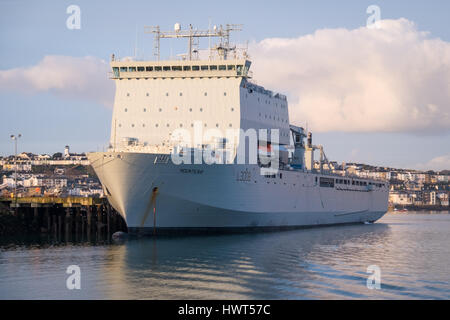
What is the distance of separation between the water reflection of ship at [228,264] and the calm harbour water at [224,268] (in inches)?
1.3

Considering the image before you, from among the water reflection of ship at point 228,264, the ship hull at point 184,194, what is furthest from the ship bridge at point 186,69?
the water reflection of ship at point 228,264

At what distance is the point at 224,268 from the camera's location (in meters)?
23.1

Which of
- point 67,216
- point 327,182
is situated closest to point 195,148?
point 67,216

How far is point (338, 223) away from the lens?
51.4 m

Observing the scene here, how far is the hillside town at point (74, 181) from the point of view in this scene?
88.0m

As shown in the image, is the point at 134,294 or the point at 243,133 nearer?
the point at 134,294

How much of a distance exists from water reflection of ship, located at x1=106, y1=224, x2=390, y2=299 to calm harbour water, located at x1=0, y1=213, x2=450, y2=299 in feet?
0.11

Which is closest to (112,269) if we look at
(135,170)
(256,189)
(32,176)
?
(135,170)

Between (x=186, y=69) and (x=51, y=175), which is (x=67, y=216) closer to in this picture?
(x=186, y=69)

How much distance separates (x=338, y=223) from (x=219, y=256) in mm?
27008

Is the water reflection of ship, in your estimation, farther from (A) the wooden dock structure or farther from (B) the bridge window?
(B) the bridge window

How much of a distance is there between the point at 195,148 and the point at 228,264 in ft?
34.9

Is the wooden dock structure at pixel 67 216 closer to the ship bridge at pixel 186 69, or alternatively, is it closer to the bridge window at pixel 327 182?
the ship bridge at pixel 186 69

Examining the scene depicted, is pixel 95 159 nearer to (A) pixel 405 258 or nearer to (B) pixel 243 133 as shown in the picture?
(B) pixel 243 133
